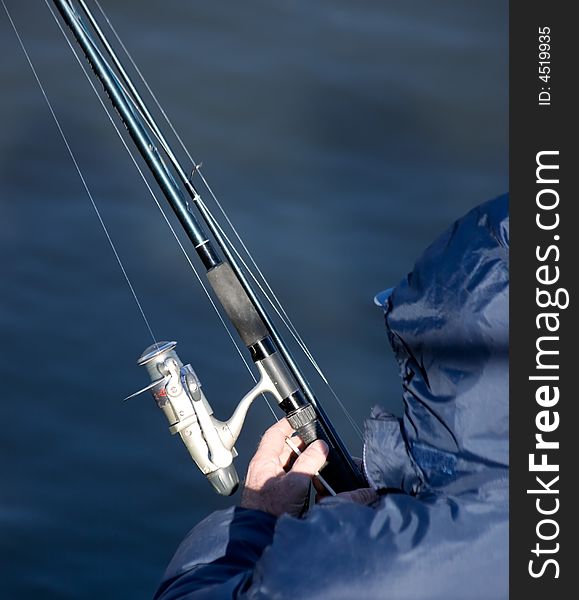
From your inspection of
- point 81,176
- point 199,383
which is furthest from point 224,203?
point 199,383

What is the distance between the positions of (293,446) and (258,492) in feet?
0.56

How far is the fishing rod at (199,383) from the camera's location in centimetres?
194

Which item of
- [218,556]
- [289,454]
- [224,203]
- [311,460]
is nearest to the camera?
[218,556]

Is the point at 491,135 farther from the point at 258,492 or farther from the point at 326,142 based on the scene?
the point at 258,492

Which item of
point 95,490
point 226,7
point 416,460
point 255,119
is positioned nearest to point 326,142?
point 255,119

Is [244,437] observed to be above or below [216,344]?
below

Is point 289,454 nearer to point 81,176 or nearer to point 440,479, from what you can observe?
point 440,479

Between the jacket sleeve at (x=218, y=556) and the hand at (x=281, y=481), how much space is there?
44mm

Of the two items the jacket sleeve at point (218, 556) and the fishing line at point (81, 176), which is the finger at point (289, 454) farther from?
the fishing line at point (81, 176)

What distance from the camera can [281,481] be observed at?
5.43 ft

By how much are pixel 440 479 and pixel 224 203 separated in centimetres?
255

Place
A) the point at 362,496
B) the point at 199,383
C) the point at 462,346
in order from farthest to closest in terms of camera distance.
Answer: the point at 199,383 < the point at 362,496 < the point at 462,346

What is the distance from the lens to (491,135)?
158 inches

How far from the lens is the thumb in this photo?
1691mm
